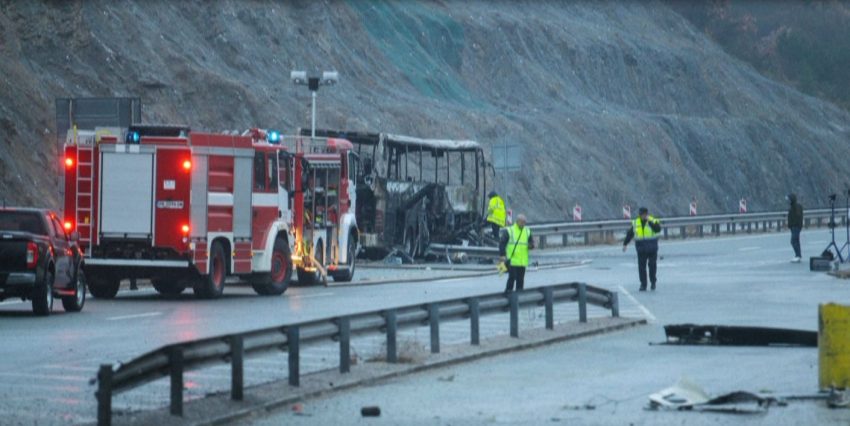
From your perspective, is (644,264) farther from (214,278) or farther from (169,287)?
(169,287)

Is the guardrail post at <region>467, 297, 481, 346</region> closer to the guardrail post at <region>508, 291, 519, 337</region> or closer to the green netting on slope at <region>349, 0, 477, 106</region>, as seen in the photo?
the guardrail post at <region>508, 291, 519, 337</region>

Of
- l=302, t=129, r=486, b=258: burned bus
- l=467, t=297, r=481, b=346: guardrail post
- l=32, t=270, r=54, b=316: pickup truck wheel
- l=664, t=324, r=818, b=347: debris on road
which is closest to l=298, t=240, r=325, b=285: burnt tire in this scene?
l=302, t=129, r=486, b=258: burned bus

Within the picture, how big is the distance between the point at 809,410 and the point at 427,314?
226 inches

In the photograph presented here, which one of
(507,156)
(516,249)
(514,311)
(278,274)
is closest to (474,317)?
(514,311)

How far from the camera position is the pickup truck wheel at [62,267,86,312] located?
26.8 m

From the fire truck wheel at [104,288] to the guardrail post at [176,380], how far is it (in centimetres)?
1730

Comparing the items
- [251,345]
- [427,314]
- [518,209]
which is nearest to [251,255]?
[427,314]

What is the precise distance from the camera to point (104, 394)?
41.1 ft

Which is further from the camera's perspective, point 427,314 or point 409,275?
point 409,275

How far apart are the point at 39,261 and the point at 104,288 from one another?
5945 mm

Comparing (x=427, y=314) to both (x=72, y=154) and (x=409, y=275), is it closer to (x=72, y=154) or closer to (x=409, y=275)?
(x=72, y=154)

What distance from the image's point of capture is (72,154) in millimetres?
30203

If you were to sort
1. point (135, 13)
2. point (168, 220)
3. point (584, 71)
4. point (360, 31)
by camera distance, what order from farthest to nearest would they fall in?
point (584, 71) < point (360, 31) < point (135, 13) < point (168, 220)

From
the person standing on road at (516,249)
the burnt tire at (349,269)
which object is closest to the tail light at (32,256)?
the person standing on road at (516,249)
